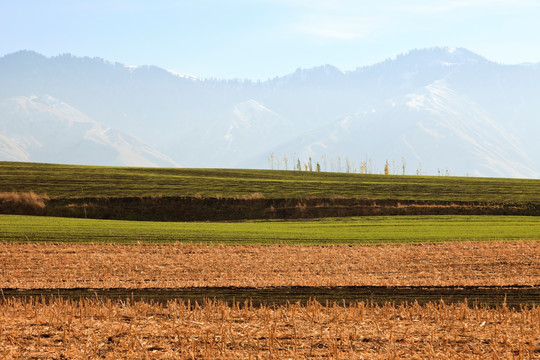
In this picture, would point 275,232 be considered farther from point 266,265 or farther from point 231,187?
point 231,187

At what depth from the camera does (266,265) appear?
2658cm

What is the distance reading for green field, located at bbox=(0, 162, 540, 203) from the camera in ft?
181

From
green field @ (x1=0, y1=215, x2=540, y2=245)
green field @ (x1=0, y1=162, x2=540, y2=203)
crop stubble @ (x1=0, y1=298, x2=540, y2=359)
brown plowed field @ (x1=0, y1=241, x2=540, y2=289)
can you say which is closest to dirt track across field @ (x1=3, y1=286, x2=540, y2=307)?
brown plowed field @ (x1=0, y1=241, x2=540, y2=289)

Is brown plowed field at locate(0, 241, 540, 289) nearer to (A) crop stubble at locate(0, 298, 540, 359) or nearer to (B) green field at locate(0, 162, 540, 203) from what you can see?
(A) crop stubble at locate(0, 298, 540, 359)

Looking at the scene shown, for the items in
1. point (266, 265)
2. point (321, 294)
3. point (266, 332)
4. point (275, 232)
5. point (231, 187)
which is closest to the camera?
point (266, 332)

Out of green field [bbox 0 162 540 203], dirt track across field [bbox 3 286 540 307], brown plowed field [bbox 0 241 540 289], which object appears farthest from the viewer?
green field [bbox 0 162 540 203]

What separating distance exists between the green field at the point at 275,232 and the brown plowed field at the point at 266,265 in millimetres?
2738

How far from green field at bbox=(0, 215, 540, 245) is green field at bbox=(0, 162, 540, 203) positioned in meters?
11.1

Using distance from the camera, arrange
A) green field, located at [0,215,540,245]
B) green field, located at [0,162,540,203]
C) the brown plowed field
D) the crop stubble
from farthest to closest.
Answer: green field, located at [0,162,540,203]
green field, located at [0,215,540,245]
the brown plowed field
the crop stubble

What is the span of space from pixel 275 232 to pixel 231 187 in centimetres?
2094

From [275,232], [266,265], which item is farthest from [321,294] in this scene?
[275,232]

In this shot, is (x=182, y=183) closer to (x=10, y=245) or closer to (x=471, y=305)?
(x=10, y=245)

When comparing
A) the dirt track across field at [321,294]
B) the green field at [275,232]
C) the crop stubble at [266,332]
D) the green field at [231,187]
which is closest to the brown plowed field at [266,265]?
the dirt track across field at [321,294]

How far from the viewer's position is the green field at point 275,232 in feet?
114
